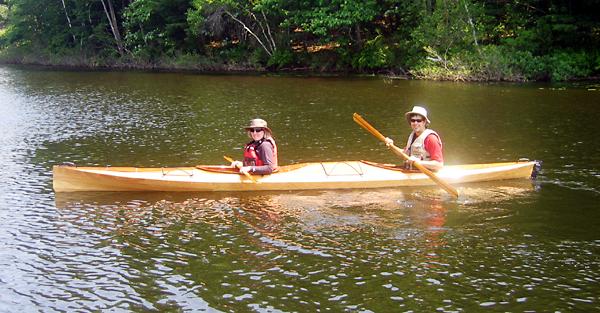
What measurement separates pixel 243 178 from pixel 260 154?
50cm

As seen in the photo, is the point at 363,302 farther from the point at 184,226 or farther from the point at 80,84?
the point at 80,84

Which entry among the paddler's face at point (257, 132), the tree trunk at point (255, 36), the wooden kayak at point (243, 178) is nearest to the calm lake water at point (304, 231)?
the wooden kayak at point (243, 178)

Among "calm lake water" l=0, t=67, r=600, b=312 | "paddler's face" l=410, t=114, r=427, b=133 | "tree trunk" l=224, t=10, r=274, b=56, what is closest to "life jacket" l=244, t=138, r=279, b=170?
"calm lake water" l=0, t=67, r=600, b=312

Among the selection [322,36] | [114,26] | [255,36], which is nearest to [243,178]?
[322,36]

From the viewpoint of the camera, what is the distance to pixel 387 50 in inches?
1278

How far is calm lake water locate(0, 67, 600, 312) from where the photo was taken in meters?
7.29

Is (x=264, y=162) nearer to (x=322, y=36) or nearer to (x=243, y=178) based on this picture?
(x=243, y=178)

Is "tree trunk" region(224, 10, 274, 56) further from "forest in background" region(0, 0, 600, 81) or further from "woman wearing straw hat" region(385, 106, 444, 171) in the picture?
"woman wearing straw hat" region(385, 106, 444, 171)

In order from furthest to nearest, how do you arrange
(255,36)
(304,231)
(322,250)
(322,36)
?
1. (255,36)
2. (322,36)
3. (304,231)
4. (322,250)

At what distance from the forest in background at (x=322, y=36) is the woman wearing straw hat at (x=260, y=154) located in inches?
740

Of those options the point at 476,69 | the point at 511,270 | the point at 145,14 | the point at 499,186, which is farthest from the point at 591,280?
the point at 145,14

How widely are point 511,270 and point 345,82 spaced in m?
22.2

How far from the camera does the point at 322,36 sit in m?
34.5

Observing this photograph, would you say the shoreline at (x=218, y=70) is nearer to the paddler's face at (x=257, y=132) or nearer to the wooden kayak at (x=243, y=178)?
the wooden kayak at (x=243, y=178)
